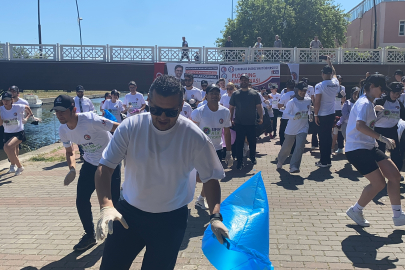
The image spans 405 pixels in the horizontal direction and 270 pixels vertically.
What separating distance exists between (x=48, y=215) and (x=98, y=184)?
12.5 feet

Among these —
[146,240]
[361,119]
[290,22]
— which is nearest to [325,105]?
[361,119]

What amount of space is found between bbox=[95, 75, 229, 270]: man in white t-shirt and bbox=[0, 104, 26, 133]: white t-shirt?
7201 mm

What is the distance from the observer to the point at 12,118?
861cm

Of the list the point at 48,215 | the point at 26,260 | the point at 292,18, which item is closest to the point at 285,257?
the point at 26,260

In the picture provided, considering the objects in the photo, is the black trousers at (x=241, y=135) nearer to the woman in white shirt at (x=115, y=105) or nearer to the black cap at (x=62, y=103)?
the woman in white shirt at (x=115, y=105)

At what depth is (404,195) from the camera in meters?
6.12

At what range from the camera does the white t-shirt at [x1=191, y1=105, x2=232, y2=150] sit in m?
6.14

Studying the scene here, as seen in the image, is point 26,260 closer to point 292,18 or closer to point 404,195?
point 404,195

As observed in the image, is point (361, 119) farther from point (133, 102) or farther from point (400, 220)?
point (133, 102)

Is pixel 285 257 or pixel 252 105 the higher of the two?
pixel 252 105

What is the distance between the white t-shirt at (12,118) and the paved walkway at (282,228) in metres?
1.38

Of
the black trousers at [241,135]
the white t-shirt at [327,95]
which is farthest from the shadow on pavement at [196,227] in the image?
→ the white t-shirt at [327,95]

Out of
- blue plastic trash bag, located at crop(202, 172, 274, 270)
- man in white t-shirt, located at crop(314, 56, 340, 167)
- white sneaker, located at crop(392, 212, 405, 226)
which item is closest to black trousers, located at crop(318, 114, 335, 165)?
man in white t-shirt, located at crop(314, 56, 340, 167)

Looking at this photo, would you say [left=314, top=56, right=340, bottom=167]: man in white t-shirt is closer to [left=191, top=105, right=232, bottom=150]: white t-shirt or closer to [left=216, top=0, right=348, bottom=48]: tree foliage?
[left=191, top=105, right=232, bottom=150]: white t-shirt
